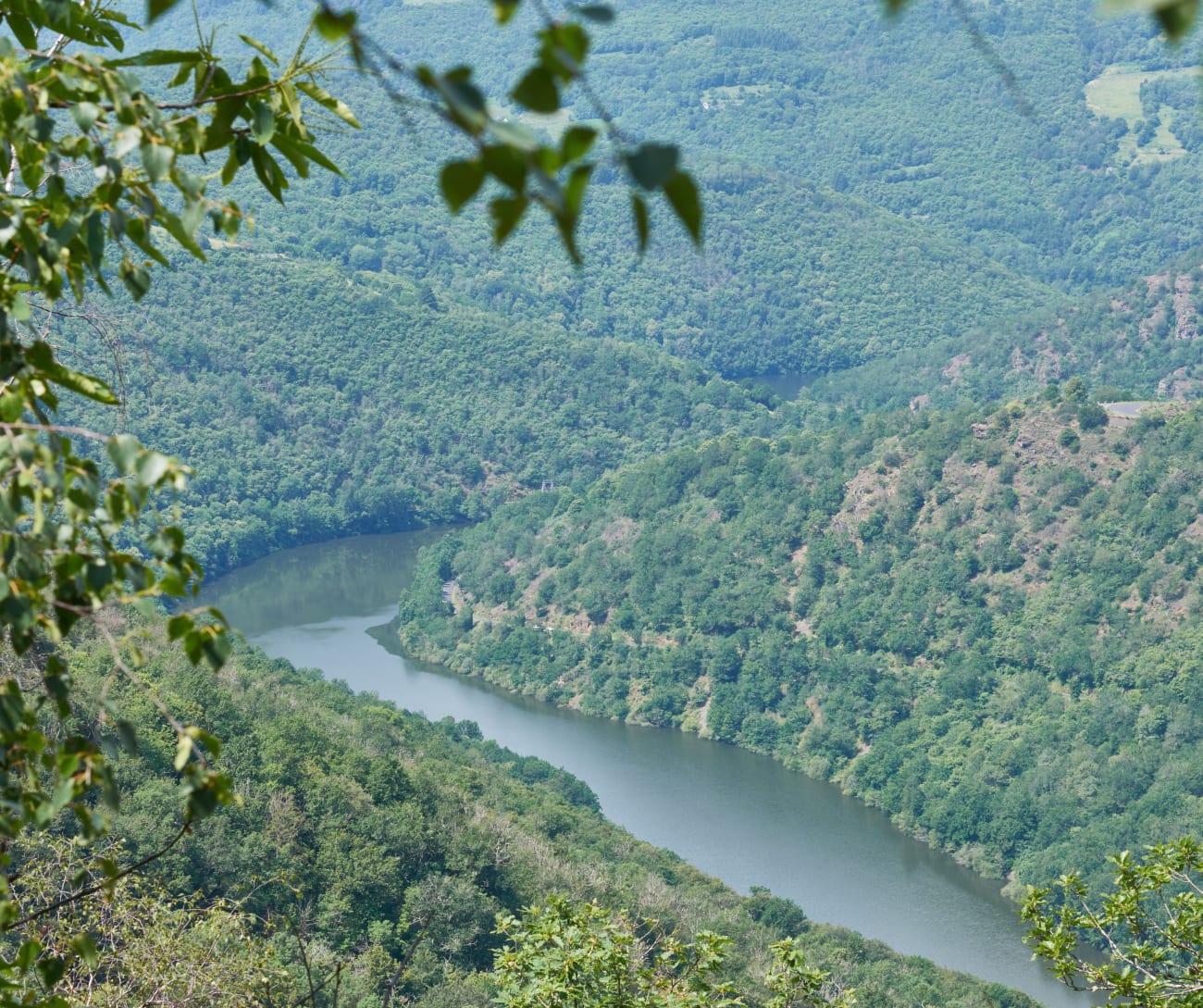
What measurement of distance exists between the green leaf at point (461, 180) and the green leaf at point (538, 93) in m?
0.11

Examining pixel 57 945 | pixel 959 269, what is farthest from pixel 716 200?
pixel 57 945

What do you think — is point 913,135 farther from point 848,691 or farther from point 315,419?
point 848,691

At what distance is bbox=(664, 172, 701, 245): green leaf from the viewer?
2.00 m

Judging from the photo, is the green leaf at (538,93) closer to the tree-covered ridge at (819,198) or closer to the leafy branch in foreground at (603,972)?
the leafy branch in foreground at (603,972)

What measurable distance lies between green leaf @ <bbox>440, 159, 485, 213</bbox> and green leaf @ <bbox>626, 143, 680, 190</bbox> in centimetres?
21

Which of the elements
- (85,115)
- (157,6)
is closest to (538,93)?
(157,6)

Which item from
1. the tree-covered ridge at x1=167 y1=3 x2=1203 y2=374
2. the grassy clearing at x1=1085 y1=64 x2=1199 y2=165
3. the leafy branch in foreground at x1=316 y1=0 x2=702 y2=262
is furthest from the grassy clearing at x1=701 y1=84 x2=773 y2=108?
the leafy branch in foreground at x1=316 y1=0 x2=702 y2=262

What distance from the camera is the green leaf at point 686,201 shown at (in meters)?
2.00

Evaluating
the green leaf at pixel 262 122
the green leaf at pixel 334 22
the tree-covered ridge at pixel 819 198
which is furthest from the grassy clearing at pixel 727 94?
the green leaf at pixel 334 22

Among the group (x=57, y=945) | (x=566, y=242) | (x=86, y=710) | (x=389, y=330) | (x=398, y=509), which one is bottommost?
(x=398, y=509)

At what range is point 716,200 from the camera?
138m

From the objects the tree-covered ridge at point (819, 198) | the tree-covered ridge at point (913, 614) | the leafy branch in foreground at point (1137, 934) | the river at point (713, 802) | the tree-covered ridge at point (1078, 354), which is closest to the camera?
the leafy branch in foreground at point (1137, 934)

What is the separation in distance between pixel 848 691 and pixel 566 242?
53939mm

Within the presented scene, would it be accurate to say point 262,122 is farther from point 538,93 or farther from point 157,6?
point 538,93
